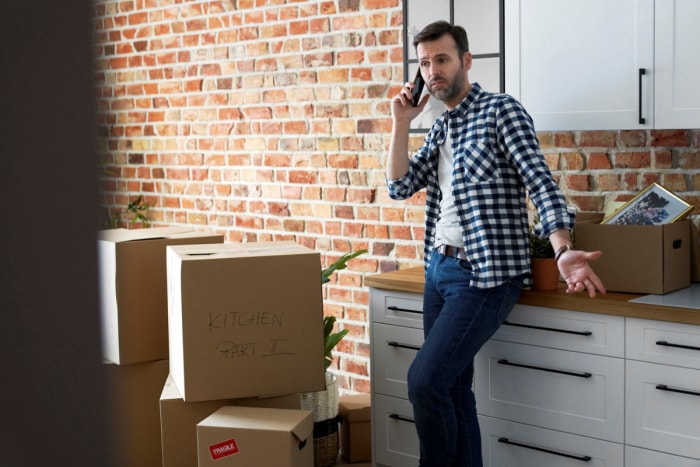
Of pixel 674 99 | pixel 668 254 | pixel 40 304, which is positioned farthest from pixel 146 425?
pixel 40 304

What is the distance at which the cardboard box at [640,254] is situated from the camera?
8.13 ft

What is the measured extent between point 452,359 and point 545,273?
422 mm

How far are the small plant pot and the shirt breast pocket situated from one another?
0.33 metres

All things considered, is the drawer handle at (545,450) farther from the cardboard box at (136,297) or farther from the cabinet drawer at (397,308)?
the cardboard box at (136,297)

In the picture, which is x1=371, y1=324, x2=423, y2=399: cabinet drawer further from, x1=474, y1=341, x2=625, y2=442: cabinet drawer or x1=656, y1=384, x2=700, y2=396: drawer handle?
x1=656, y1=384, x2=700, y2=396: drawer handle

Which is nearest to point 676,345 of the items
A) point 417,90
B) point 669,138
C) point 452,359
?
point 452,359

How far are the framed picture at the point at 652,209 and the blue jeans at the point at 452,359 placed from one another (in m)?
0.43

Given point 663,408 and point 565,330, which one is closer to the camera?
point 663,408

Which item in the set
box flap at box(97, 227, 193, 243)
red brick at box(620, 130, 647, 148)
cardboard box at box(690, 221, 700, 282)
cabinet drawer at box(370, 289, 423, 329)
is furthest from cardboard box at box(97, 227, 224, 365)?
cardboard box at box(690, 221, 700, 282)

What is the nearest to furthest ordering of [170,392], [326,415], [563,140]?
[170,392], [563,140], [326,415]

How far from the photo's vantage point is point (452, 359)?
99.8 inches

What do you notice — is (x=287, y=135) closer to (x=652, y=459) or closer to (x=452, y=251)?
(x=452, y=251)

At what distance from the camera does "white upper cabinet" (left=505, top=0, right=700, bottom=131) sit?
245 cm

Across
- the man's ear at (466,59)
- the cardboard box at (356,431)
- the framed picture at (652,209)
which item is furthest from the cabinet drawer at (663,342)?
the cardboard box at (356,431)
